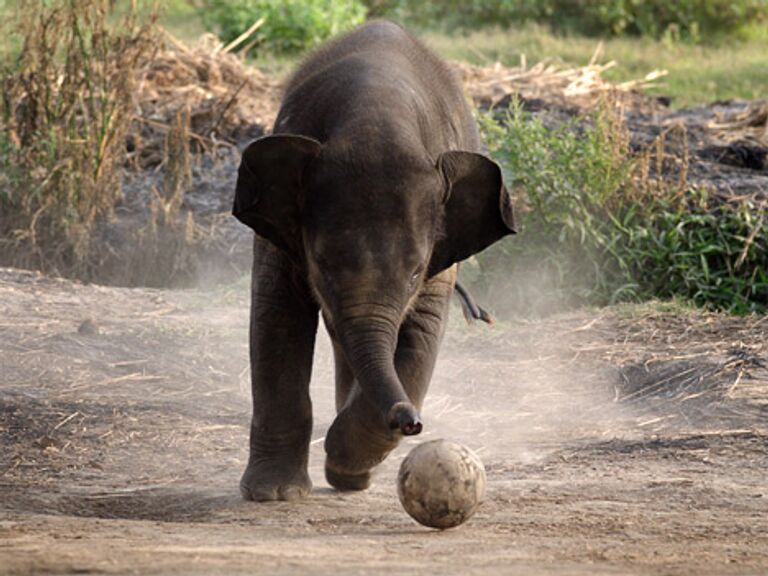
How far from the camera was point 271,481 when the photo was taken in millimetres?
6492

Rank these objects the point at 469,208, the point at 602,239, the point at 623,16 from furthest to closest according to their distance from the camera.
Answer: the point at 623,16
the point at 602,239
the point at 469,208

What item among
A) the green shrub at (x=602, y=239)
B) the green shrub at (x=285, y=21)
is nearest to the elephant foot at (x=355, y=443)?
the green shrub at (x=602, y=239)

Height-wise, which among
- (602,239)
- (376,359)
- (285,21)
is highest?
(376,359)

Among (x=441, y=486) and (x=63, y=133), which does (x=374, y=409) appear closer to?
(x=441, y=486)

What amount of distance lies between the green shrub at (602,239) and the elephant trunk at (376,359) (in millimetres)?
5652

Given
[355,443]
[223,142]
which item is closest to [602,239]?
[223,142]

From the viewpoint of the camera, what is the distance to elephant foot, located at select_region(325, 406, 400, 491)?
6.04m

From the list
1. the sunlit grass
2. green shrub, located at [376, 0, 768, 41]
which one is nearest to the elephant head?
the sunlit grass

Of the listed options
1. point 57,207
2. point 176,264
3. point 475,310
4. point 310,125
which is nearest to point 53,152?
point 57,207

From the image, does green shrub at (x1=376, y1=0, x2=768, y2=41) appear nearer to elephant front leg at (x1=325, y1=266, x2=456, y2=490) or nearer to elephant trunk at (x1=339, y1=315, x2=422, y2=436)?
elephant front leg at (x1=325, y1=266, x2=456, y2=490)

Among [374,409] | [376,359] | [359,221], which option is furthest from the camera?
[374,409]

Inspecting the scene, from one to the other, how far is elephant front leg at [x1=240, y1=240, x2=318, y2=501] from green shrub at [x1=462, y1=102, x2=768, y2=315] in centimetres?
482

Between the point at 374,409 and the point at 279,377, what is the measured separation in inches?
25.6

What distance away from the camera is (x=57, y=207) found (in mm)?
12242
